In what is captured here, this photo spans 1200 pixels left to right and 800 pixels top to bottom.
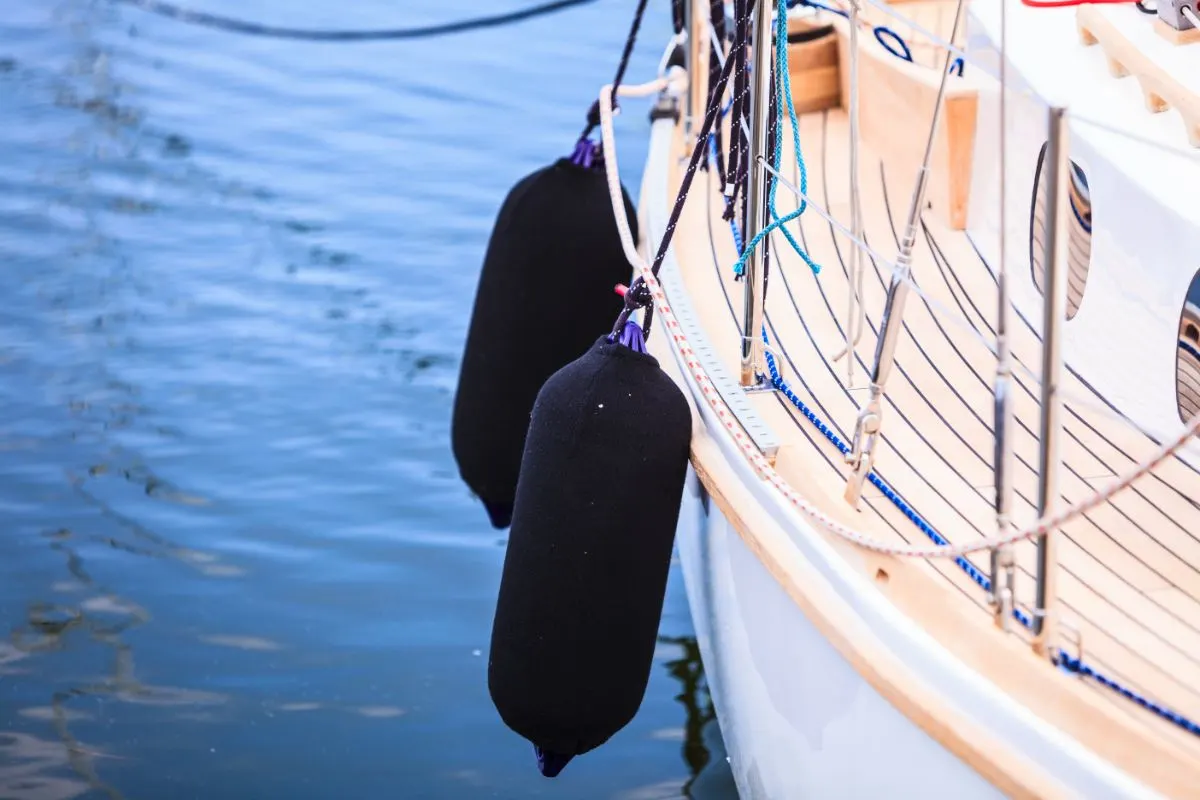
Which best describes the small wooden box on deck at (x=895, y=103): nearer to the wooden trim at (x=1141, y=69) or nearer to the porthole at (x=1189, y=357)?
the wooden trim at (x=1141, y=69)

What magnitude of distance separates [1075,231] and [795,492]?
2.59 ft

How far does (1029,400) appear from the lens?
7.75 ft

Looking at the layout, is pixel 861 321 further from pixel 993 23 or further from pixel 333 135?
pixel 333 135

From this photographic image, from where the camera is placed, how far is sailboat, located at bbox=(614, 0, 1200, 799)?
167 cm

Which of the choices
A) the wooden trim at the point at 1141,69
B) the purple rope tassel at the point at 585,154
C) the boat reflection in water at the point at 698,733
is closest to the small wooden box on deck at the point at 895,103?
the wooden trim at the point at 1141,69

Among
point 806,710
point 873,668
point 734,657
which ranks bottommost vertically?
point 734,657

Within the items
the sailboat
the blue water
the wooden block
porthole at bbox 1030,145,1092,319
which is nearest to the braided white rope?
the sailboat

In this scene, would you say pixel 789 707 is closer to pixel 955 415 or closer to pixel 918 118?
pixel 955 415

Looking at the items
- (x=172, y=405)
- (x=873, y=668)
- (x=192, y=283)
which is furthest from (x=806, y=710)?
(x=192, y=283)

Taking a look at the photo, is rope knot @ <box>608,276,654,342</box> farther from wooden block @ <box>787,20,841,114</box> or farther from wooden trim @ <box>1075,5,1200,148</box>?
wooden block @ <box>787,20,841,114</box>

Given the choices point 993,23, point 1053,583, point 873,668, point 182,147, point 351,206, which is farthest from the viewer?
point 182,147

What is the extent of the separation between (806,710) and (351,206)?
3.99 meters

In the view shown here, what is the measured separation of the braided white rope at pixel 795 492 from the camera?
4.87ft

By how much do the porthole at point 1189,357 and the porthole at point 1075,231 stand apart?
0.28 meters
